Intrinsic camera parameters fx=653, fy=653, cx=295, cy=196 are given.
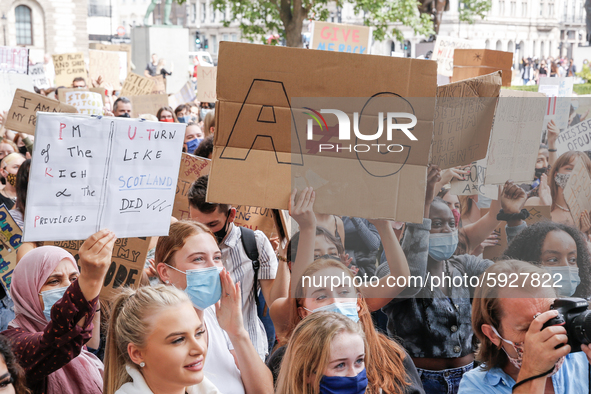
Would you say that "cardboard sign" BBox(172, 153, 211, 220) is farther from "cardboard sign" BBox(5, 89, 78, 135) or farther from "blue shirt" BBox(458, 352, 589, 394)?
"blue shirt" BBox(458, 352, 589, 394)

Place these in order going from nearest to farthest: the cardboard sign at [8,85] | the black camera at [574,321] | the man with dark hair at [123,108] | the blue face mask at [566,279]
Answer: the black camera at [574,321]
the blue face mask at [566,279]
the cardboard sign at [8,85]
the man with dark hair at [123,108]

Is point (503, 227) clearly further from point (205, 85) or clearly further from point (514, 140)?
point (205, 85)

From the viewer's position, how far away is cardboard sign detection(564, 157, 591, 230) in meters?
2.94

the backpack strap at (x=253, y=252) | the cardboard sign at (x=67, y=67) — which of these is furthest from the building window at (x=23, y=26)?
the backpack strap at (x=253, y=252)

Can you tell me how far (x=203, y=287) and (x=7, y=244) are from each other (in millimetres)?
1435

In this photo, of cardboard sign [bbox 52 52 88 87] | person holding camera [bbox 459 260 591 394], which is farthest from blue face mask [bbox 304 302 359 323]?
cardboard sign [bbox 52 52 88 87]

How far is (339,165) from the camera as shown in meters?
2.53

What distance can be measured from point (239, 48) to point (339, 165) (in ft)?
1.94

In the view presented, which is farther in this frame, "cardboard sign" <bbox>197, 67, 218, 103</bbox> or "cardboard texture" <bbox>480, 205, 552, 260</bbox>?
"cardboard sign" <bbox>197, 67, 218, 103</bbox>

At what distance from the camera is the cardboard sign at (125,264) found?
10.7 ft

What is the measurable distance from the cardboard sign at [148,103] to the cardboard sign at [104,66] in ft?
10.7

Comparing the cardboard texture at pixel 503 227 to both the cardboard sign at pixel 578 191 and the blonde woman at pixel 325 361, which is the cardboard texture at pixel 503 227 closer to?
the cardboard sign at pixel 578 191

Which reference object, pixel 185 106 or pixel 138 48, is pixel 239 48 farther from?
pixel 138 48

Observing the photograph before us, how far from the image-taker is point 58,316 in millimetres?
2283
